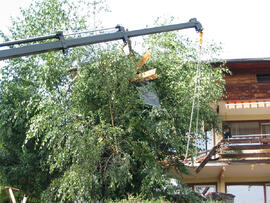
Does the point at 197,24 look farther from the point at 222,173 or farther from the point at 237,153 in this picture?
the point at 222,173

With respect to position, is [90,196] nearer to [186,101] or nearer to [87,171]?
[87,171]

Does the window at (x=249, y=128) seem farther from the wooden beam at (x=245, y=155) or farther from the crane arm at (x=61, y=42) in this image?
the crane arm at (x=61, y=42)

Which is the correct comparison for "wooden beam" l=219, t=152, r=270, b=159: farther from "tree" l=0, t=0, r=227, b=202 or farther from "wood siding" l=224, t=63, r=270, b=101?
"wood siding" l=224, t=63, r=270, b=101

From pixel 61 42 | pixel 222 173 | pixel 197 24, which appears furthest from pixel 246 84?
pixel 61 42

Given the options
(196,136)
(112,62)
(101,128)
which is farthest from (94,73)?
(196,136)

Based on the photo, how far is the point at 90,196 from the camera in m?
13.8

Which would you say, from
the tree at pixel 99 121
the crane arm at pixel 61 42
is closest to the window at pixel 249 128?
the tree at pixel 99 121

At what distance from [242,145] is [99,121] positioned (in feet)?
18.3

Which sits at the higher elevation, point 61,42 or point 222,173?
point 61,42

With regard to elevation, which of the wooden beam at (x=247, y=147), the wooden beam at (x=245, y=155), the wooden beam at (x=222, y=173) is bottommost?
the wooden beam at (x=222, y=173)

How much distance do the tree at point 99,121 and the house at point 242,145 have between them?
6.39 ft

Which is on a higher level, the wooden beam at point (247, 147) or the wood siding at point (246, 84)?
the wood siding at point (246, 84)

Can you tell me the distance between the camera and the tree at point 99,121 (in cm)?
1382

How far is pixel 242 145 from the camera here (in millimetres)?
17688
